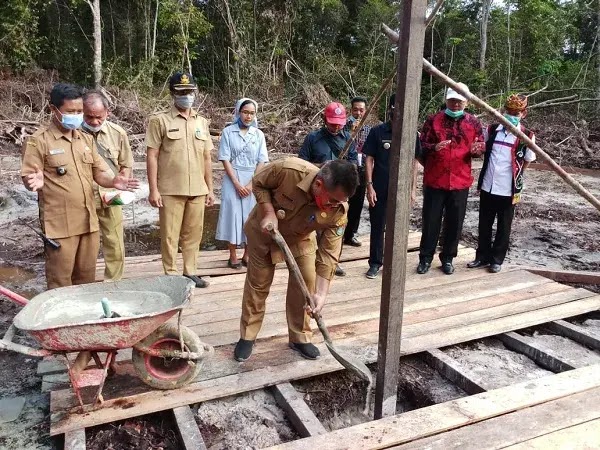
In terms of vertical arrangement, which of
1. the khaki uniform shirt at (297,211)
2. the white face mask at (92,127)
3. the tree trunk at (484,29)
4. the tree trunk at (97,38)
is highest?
the tree trunk at (484,29)

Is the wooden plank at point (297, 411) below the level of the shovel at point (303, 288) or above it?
below

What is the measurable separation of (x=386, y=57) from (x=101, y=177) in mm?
17041

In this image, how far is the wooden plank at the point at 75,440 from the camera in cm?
246

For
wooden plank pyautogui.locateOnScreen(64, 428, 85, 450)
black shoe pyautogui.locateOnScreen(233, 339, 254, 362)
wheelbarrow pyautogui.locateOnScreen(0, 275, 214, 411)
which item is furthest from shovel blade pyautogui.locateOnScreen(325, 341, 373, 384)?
wooden plank pyautogui.locateOnScreen(64, 428, 85, 450)

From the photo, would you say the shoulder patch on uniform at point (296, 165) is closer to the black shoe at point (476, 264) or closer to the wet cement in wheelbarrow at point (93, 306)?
the wet cement in wheelbarrow at point (93, 306)

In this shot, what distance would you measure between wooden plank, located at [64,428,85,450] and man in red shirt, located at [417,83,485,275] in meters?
3.54

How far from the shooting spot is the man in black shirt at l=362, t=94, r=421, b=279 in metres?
4.85

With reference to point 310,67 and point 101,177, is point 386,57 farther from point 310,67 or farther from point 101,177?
point 101,177

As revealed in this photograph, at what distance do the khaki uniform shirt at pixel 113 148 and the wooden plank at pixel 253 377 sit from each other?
5.75 ft

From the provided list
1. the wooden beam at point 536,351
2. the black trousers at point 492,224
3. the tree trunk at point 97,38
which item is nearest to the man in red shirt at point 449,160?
the black trousers at point 492,224

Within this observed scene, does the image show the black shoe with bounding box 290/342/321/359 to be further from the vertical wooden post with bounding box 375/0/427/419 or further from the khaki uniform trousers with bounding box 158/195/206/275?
the khaki uniform trousers with bounding box 158/195/206/275

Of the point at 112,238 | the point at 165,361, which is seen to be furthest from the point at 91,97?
the point at 165,361

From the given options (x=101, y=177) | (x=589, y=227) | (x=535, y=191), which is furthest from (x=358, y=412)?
(x=535, y=191)

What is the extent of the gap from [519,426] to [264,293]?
163 centimetres
